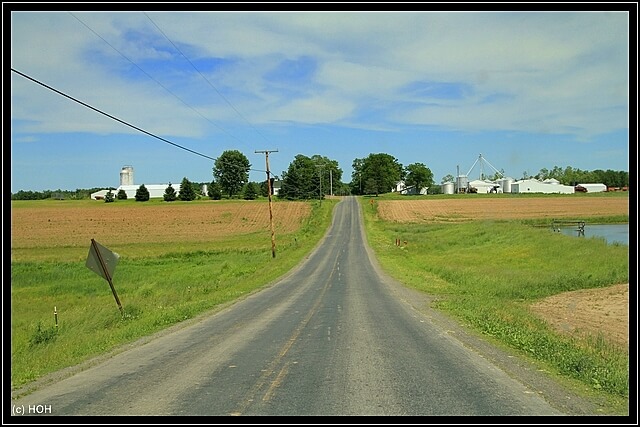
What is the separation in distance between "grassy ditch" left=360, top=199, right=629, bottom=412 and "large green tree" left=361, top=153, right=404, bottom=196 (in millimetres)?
90487

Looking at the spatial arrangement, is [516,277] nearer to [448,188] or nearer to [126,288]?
[126,288]

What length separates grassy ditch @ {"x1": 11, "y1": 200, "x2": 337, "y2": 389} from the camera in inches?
600

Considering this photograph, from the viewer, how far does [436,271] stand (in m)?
39.5

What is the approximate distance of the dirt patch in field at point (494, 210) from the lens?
83938 mm

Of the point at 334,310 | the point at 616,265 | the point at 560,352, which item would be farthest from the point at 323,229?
the point at 560,352

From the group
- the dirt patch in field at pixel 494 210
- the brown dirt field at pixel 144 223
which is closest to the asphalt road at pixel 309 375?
the brown dirt field at pixel 144 223

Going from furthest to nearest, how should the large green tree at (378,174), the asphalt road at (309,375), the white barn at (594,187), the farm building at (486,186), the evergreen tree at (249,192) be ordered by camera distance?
the farm building at (486,186)
the large green tree at (378,174)
the white barn at (594,187)
the evergreen tree at (249,192)
the asphalt road at (309,375)

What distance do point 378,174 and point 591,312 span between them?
151198mm

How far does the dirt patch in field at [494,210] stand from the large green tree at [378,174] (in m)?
51.1

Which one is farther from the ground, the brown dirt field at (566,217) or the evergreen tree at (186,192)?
the evergreen tree at (186,192)

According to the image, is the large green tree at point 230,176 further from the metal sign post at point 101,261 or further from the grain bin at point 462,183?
the metal sign post at point 101,261

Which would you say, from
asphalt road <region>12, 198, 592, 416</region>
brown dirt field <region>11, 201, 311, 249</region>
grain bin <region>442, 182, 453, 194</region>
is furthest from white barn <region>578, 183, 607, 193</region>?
asphalt road <region>12, 198, 592, 416</region>

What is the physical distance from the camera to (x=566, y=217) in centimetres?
8000

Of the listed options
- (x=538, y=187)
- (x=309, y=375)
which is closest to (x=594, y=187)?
(x=538, y=187)
